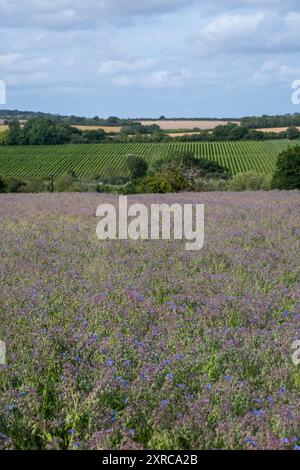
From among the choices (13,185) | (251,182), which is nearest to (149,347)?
(13,185)

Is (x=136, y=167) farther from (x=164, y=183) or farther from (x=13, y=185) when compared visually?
(x=164, y=183)

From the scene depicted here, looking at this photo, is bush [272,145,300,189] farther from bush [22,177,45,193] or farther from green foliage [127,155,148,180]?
green foliage [127,155,148,180]

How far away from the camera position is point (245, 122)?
111 metres

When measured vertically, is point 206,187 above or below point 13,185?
above

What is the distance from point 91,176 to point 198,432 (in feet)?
229

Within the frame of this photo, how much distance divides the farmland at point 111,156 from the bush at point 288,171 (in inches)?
1065

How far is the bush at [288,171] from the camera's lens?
149 ft

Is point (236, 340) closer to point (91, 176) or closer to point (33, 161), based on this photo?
point (91, 176)
